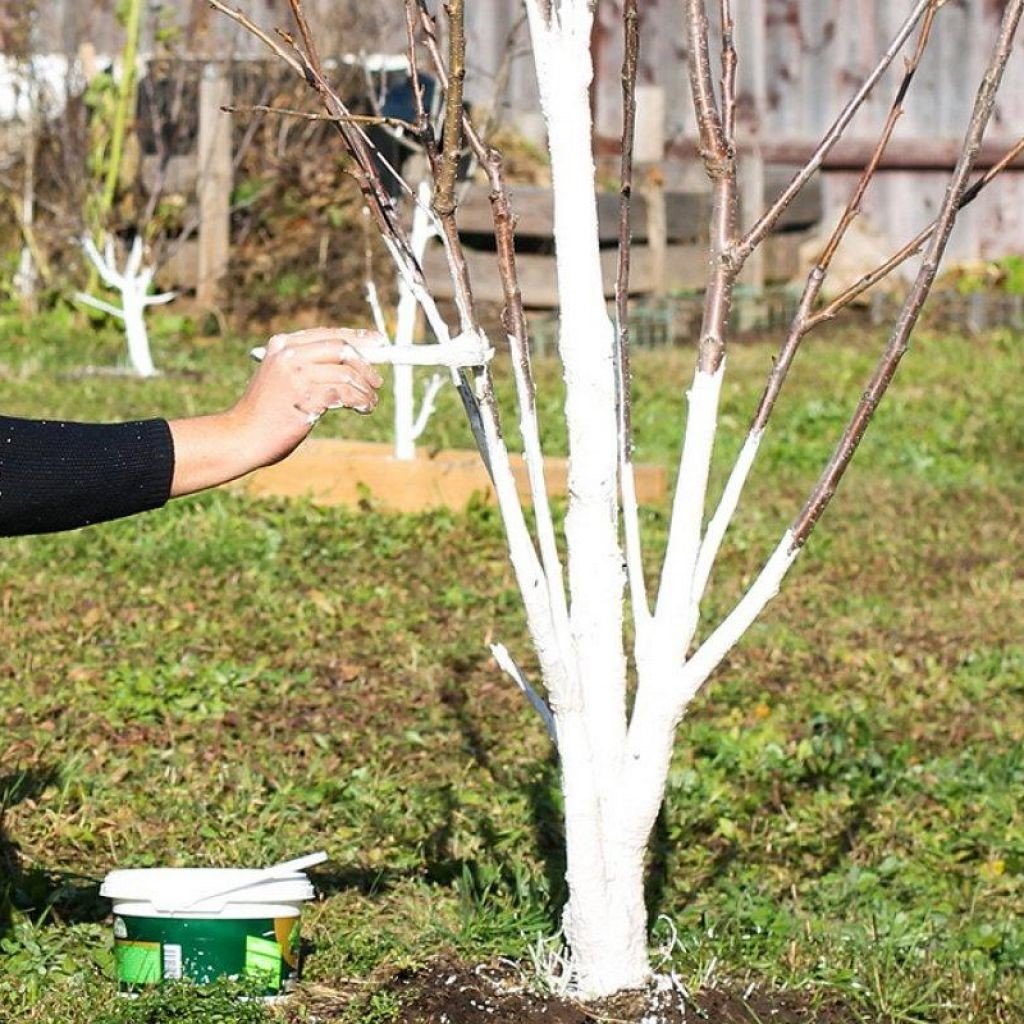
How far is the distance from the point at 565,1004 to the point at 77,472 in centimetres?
115

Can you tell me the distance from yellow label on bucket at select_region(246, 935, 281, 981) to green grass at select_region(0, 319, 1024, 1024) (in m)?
0.15

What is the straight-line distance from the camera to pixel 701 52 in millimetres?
2844

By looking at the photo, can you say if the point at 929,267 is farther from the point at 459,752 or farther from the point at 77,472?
the point at 459,752

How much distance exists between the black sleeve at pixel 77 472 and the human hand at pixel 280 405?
4 cm

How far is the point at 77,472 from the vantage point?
2.78 m

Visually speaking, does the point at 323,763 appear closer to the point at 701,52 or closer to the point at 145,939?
the point at 145,939

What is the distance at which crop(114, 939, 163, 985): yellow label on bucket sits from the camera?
10.3ft

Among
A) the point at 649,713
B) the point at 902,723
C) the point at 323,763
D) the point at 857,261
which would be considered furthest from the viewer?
the point at 857,261

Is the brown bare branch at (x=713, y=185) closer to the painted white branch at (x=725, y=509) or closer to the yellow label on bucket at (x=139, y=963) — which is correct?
the painted white branch at (x=725, y=509)

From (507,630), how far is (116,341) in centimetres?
593

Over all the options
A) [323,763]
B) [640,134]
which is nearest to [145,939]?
[323,763]

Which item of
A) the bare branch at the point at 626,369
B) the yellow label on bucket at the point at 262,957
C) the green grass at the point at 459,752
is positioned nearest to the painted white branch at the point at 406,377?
the green grass at the point at 459,752

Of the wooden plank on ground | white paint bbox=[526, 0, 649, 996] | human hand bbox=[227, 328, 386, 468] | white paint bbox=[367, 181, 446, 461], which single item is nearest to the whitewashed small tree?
white paint bbox=[526, 0, 649, 996]

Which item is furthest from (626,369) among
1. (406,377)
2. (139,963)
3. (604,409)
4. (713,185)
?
(406,377)
